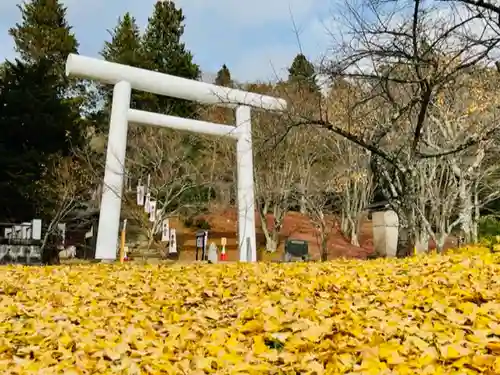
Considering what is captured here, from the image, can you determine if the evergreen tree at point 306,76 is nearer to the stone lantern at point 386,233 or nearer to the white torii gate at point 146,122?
the white torii gate at point 146,122

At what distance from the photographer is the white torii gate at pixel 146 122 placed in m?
11.7

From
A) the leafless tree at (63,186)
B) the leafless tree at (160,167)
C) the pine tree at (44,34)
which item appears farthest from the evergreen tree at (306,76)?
the pine tree at (44,34)

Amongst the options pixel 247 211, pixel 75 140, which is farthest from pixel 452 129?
pixel 75 140

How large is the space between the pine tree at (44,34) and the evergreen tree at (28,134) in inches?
309

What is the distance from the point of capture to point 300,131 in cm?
1830

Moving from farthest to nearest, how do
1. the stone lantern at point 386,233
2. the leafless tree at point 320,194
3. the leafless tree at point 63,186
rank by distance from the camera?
the stone lantern at point 386,233 → the leafless tree at point 63,186 → the leafless tree at point 320,194

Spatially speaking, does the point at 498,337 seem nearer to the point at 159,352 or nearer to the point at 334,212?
the point at 159,352

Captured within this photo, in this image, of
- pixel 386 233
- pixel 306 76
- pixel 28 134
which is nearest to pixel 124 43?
pixel 28 134

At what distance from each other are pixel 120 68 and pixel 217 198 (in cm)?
1074

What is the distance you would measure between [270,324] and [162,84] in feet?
32.3

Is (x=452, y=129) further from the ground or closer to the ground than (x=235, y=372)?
further from the ground

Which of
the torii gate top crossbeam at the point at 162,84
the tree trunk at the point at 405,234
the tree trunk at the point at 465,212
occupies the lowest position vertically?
the tree trunk at the point at 405,234

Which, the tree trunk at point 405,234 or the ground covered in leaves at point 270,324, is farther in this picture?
the tree trunk at point 405,234

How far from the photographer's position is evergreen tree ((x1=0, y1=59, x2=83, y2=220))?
1834 centimetres
